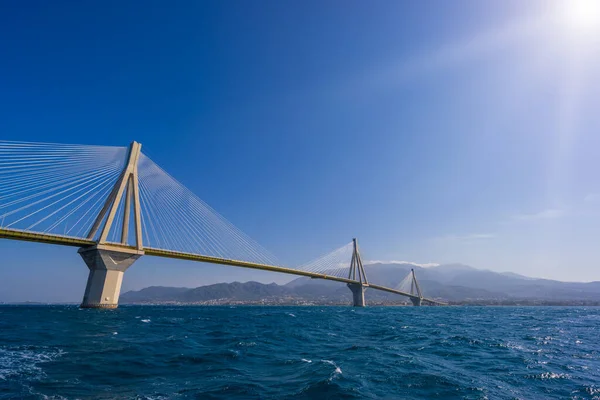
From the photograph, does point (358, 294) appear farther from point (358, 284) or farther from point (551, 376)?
point (551, 376)

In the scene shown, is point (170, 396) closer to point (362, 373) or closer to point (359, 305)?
point (362, 373)

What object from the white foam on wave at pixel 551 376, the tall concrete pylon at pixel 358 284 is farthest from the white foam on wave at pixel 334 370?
the tall concrete pylon at pixel 358 284

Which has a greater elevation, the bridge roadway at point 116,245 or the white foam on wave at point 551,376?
the bridge roadway at point 116,245

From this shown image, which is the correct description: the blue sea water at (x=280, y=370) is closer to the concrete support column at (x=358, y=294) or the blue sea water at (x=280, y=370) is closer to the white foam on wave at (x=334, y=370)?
the white foam on wave at (x=334, y=370)

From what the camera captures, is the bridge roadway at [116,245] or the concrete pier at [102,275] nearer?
the bridge roadway at [116,245]

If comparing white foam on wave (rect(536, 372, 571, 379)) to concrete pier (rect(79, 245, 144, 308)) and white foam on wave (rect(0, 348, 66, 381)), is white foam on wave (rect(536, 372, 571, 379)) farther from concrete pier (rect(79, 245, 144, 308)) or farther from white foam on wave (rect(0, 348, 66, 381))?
concrete pier (rect(79, 245, 144, 308))

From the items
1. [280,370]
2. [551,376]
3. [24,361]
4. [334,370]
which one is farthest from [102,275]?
[551,376]

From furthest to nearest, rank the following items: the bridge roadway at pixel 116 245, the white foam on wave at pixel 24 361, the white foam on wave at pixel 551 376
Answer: the bridge roadway at pixel 116 245 → the white foam on wave at pixel 551 376 → the white foam on wave at pixel 24 361

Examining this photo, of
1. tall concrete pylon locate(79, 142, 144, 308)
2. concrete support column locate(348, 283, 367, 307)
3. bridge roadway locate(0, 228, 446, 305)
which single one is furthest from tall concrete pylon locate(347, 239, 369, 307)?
tall concrete pylon locate(79, 142, 144, 308)
